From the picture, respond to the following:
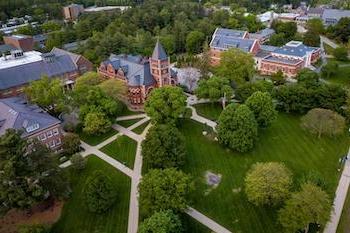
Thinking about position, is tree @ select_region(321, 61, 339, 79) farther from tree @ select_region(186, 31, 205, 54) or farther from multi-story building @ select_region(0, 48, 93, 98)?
multi-story building @ select_region(0, 48, 93, 98)

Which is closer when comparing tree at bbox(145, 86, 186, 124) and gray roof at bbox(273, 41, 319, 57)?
tree at bbox(145, 86, 186, 124)

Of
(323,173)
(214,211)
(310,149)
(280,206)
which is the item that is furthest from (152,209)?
(310,149)

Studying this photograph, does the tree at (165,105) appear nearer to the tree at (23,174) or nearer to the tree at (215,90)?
the tree at (215,90)

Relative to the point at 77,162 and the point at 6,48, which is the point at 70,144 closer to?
the point at 77,162

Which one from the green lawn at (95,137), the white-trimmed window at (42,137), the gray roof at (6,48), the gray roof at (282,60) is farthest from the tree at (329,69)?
the gray roof at (6,48)

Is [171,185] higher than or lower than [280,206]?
higher

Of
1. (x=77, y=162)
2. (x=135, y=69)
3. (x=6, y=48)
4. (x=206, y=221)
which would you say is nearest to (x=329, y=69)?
(x=135, y=69)

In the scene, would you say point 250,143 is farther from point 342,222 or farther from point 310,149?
point 342,222

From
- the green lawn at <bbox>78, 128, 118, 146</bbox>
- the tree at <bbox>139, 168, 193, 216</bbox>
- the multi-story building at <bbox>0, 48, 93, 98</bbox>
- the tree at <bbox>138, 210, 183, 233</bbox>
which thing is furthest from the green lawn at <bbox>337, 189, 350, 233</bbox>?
the multi-story building at <bbox>0, 48, 93, 98</bbox>
